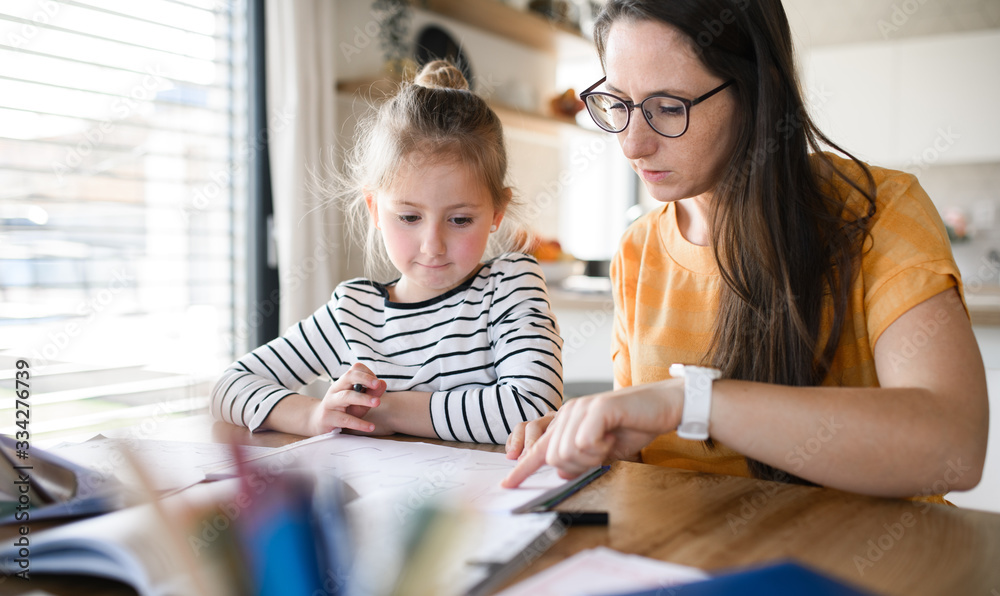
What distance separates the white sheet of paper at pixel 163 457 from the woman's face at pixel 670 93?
61cm

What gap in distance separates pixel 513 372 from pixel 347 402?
0.80ft

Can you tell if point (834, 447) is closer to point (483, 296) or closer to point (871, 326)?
point (871, 326)

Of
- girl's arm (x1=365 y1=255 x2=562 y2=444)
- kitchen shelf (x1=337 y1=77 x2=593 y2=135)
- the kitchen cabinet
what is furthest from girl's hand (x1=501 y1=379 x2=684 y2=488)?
the kitchen cabinet

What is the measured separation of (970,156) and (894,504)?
13.8 ft

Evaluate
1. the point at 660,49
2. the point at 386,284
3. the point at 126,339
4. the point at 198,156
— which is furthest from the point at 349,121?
the point at 660,49

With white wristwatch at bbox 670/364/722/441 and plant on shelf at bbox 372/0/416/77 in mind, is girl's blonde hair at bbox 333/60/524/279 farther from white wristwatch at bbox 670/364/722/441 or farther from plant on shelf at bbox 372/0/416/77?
plant on shelf at bbox 372/0/416/77

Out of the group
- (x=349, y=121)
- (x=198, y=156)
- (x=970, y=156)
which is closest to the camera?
(x=198, y=156)

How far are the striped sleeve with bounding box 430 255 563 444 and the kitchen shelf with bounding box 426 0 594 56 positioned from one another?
2244mm

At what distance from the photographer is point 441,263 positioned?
1119mm

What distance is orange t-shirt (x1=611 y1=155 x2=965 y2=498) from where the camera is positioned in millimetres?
823

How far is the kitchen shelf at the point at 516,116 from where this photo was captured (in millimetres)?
2770

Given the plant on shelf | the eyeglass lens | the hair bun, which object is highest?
the plant on shelf
